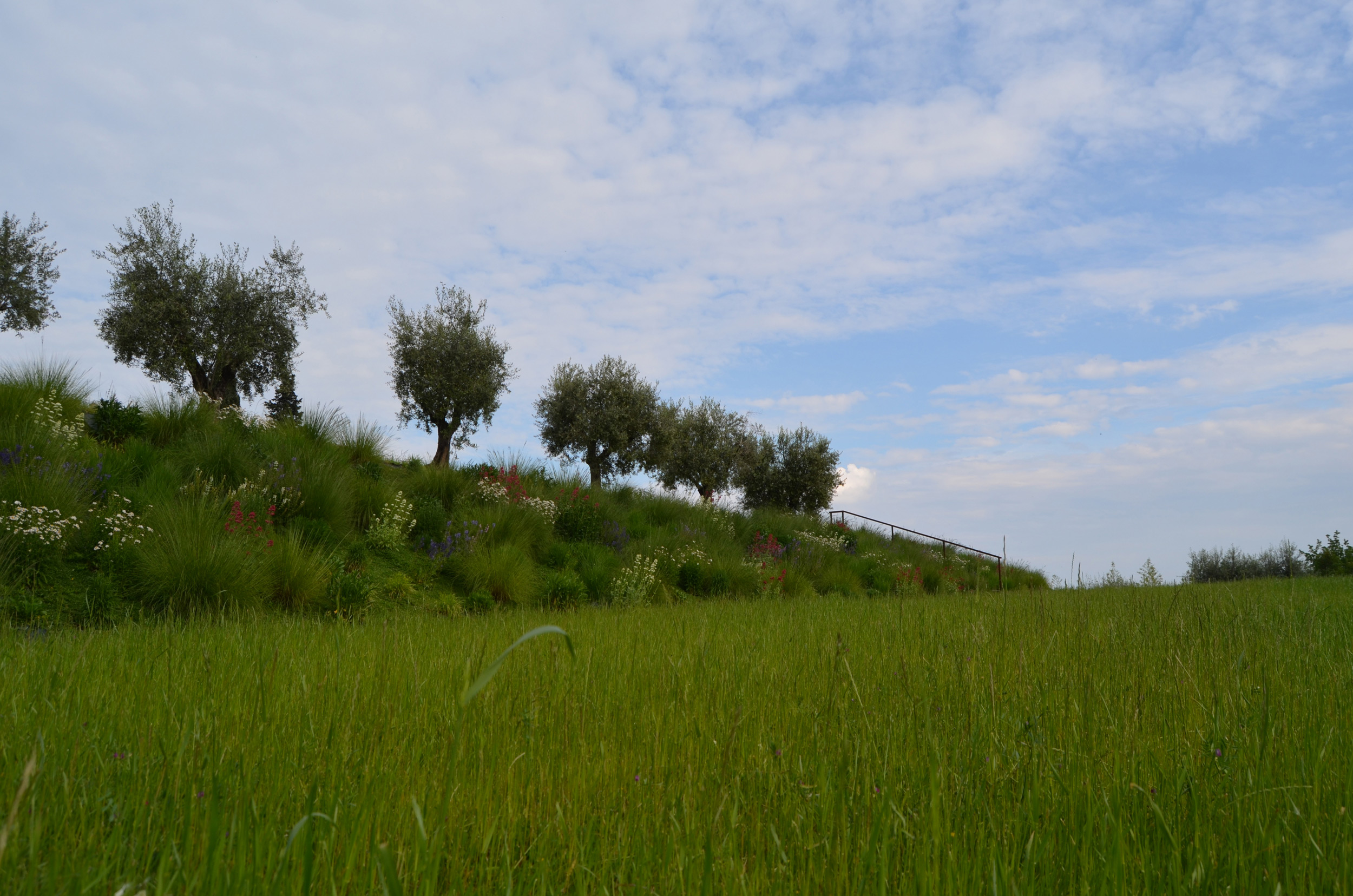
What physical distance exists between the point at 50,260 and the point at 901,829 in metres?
36.4

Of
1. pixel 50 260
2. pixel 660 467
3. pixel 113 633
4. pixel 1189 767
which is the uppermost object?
pixel 50 260

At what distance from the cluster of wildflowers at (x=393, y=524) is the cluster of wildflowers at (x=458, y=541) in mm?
447

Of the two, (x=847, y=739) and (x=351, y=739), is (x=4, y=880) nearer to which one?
(x=351, y=739)

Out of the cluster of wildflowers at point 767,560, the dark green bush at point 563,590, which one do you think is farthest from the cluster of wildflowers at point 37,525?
the cluster of wildflowers at point 767,560

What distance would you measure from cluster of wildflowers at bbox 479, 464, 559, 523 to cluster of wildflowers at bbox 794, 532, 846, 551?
7315mm

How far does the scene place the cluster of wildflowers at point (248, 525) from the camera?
8703 millimetres

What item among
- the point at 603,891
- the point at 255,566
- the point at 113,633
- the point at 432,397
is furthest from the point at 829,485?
the point at 603,891

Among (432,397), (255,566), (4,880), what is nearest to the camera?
(4,880)

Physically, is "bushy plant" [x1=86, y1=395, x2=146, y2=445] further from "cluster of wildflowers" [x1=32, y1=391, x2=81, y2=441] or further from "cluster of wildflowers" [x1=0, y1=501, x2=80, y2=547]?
"cluster of wildflowers" [x1=0, y1=501, x2=80, y2=547]

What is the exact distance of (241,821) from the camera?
1684mm

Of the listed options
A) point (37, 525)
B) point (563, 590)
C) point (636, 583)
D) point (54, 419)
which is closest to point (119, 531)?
point (37, 525)

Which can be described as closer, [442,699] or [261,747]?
[261,747]

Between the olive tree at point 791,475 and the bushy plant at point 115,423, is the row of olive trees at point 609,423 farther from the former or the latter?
the bushy plant at point 115,423

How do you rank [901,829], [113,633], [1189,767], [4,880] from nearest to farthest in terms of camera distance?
1. [4,880]
2. [901,829]
3. [1189,767]
4. [113,633]
